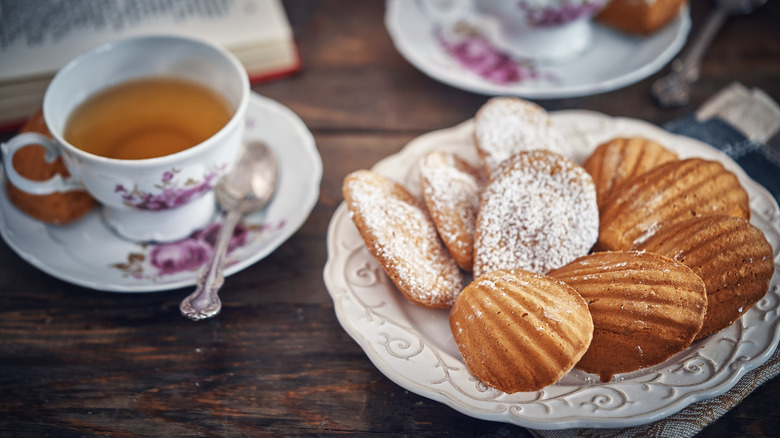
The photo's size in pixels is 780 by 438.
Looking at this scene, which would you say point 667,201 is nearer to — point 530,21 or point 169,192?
point 530,21

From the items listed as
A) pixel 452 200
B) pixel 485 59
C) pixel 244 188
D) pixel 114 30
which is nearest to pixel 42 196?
pixel 244 188

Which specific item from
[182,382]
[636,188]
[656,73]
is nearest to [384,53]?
[656,73]

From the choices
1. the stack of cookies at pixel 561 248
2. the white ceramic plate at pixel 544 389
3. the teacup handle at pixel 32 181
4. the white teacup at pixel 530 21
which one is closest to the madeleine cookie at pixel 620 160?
the stack of cookies at pixel 561 248

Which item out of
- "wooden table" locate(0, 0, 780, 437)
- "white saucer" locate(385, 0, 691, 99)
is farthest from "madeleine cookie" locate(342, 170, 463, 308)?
"white saucer" locate(385, 0, 691, 99)

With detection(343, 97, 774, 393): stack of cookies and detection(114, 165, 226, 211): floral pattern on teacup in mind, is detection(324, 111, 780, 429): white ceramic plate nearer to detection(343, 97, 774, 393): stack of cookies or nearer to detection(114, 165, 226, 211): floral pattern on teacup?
detection(343, 97, 774, 393): stack of cookies

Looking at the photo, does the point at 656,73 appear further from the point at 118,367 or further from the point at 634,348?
the point at 118,367

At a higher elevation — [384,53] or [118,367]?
[384,53]
